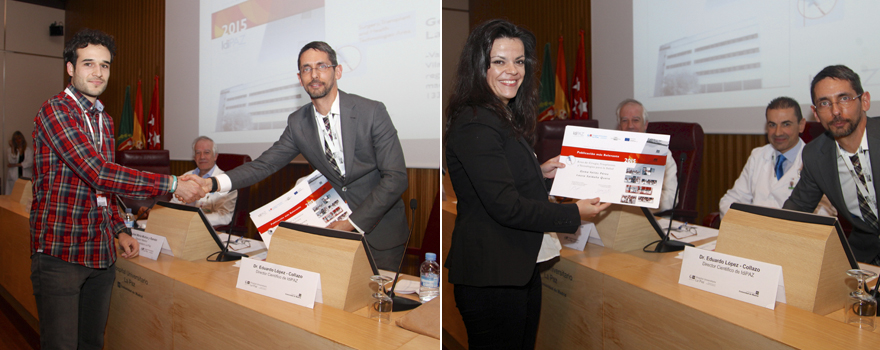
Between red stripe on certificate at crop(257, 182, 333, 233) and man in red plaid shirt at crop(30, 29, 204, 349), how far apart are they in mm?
428

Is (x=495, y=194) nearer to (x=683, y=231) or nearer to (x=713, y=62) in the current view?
(x=683, y=231)

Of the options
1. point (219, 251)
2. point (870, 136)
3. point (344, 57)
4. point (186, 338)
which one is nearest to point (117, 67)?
point (344, 57)

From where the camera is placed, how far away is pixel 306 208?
5.64 ft

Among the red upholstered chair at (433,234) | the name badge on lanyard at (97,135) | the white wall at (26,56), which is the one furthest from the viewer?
the white wall at (26,56)

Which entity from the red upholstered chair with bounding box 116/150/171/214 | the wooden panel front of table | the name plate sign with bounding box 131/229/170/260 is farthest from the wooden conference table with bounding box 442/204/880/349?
the red upholstered chair with bounding box 116/150/171/214

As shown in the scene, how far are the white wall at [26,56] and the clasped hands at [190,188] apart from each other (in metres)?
3.46

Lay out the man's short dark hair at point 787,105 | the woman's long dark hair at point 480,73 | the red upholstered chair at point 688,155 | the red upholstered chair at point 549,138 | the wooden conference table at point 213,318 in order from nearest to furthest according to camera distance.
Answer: the woman's long dark hair at point 480,73 < the wooden conference table at point 213,318 < the man's short dark hair at point 787,105 < the red upholstered chair at point 688,155 < the red upholstered chair at point 549,138

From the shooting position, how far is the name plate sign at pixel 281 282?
1296 millimetres

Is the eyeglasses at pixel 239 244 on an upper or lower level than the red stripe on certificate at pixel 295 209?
lower

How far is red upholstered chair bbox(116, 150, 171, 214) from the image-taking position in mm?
3510

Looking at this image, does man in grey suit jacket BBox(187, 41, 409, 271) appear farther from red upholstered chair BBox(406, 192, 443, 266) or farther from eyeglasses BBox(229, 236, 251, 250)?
eyeglasses BBox(229, 236, 251, 250)

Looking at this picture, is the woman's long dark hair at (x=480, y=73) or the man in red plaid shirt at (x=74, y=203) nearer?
the woman's long dark hair at (x=480, y=73)

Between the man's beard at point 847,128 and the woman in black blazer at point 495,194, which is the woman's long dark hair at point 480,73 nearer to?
the woman in black blazer at point 495,194

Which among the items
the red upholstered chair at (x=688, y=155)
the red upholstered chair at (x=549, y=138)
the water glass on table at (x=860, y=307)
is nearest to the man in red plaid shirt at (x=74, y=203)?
the water glass on table at (x=860, y=307)
